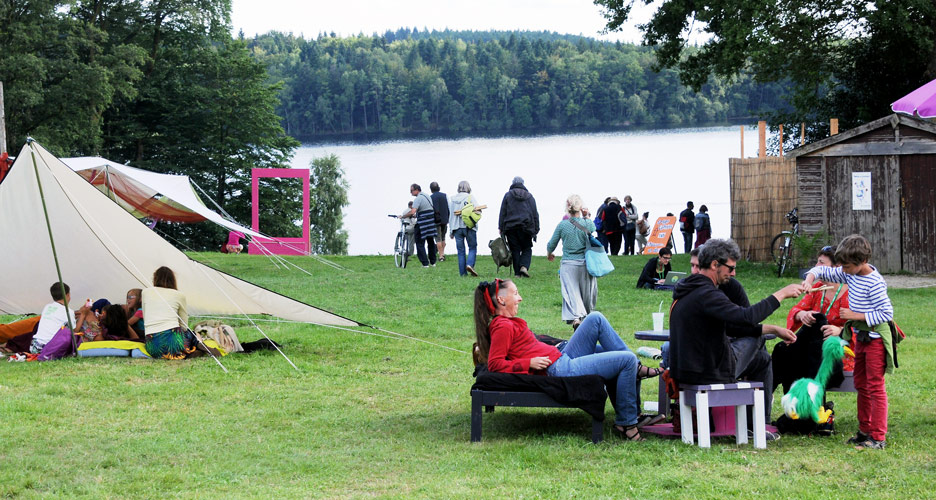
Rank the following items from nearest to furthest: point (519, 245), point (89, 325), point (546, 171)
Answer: point (89, 325)
point (519, 245)
point (546, 171)

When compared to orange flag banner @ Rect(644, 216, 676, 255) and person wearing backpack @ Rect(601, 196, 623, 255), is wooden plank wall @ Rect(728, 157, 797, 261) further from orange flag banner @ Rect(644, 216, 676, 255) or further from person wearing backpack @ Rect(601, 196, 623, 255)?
orange flag banner @ Rect(644, 216, 676, 255)

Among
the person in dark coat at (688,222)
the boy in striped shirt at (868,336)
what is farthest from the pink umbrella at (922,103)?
the person in dark coat at (688,222)

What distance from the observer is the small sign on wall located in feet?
50.5

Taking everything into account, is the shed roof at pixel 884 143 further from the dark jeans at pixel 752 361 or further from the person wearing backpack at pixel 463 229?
the dark jeans at pixel 752 361

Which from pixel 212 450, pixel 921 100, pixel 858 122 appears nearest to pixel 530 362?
pixel 212 450

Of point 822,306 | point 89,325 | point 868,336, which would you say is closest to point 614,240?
point 89,325

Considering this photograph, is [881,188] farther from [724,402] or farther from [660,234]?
[724,402]

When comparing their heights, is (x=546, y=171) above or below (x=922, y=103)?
above

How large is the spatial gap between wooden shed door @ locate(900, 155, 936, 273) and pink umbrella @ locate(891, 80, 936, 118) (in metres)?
8.70

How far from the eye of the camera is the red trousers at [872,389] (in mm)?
5602

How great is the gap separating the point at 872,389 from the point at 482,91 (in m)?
85.7

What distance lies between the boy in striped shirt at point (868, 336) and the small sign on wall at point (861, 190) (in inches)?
410

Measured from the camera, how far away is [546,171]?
60531 millimetres

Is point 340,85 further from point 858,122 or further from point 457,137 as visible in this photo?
point 858,122
